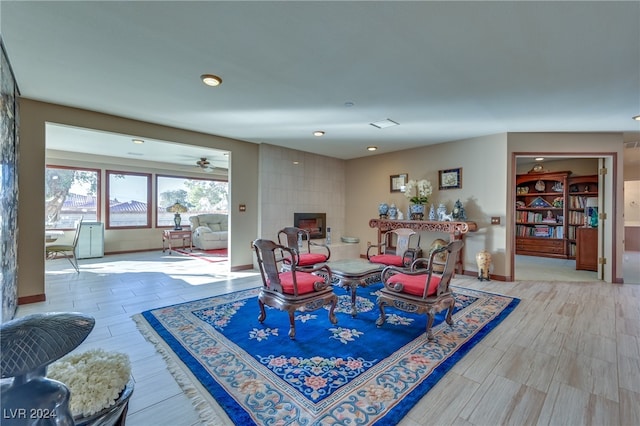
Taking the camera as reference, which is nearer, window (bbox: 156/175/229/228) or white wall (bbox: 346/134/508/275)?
white wall (bbox: 346/134/508/275)

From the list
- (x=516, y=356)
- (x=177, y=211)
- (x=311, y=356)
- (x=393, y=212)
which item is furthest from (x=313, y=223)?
(x=516, y=356)

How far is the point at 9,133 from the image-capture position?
280 cm

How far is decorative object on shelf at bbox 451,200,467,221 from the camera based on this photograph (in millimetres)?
4941

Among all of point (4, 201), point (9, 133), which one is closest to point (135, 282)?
point (4, 201)

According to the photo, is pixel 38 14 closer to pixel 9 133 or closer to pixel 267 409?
pixel 9 133

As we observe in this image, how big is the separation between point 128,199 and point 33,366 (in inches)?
321

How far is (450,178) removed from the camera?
5.30 metres

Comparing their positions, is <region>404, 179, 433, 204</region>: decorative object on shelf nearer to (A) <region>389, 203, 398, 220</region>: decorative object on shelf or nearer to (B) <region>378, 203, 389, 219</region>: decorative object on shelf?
(A) <region>389, 203, 398, 220</region>: decorative object on shelf

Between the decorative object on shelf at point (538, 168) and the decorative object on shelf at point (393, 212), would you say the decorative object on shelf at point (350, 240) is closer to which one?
the decorative object on shelf at point (393, 212)

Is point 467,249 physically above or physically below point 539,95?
below

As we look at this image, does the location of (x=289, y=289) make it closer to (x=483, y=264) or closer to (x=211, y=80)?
(x=211, y=80)

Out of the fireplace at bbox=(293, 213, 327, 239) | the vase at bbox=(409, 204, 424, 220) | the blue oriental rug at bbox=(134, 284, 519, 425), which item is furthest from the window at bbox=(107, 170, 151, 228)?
the vase at bbox=(409, 204, 424, 220)

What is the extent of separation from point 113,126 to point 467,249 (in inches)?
237

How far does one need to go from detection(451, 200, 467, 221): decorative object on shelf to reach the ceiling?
1.57 metres
